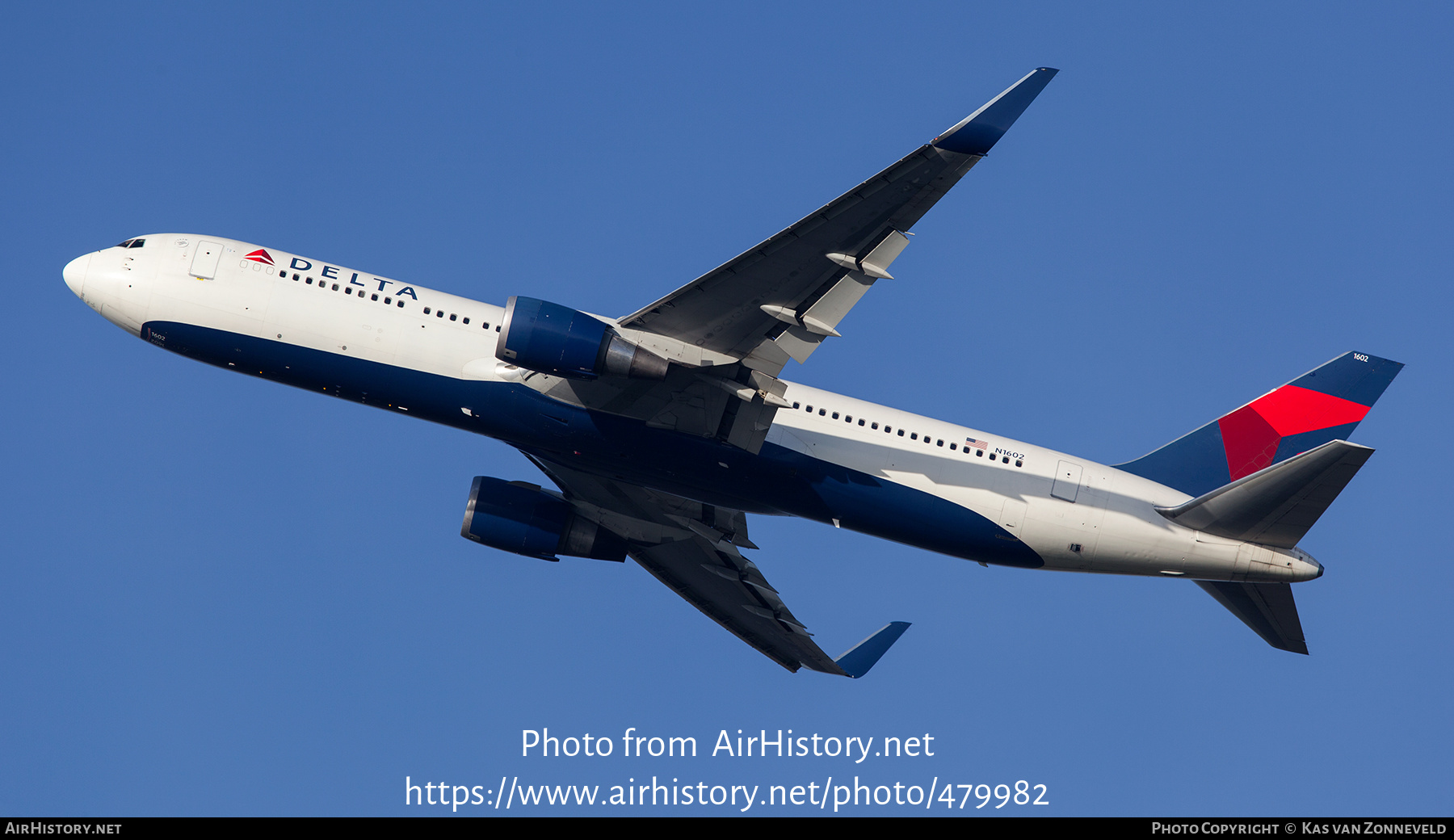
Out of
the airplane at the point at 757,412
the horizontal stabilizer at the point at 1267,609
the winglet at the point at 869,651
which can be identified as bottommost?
the winglet at the point at 869,651

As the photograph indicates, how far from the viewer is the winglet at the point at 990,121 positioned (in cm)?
2466

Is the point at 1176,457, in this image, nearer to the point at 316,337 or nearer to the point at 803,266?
the point at 803,266

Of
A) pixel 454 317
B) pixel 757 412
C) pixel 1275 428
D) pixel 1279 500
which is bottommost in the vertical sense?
pixel 757 412

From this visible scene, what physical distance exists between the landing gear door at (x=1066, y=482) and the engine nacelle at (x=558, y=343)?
40.4ft

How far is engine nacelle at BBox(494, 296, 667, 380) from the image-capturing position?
28250 millimetres

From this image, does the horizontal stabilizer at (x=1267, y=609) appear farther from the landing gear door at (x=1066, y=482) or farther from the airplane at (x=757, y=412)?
the landing gear door at (x=1066, y=482)

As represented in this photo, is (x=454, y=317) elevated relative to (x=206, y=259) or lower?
lower

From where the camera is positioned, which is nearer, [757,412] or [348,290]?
[757,412]

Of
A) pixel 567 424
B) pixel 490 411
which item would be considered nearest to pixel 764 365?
pixel 567 424

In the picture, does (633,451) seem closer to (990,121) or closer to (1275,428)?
Answer: (990,121)

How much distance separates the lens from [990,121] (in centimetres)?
2480

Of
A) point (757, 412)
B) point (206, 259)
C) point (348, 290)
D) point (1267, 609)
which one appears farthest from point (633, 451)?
point (1267, 609)

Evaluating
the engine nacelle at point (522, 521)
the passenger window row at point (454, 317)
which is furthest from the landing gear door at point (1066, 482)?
the passenger window row at point (454, 317)

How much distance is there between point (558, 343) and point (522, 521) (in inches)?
368
